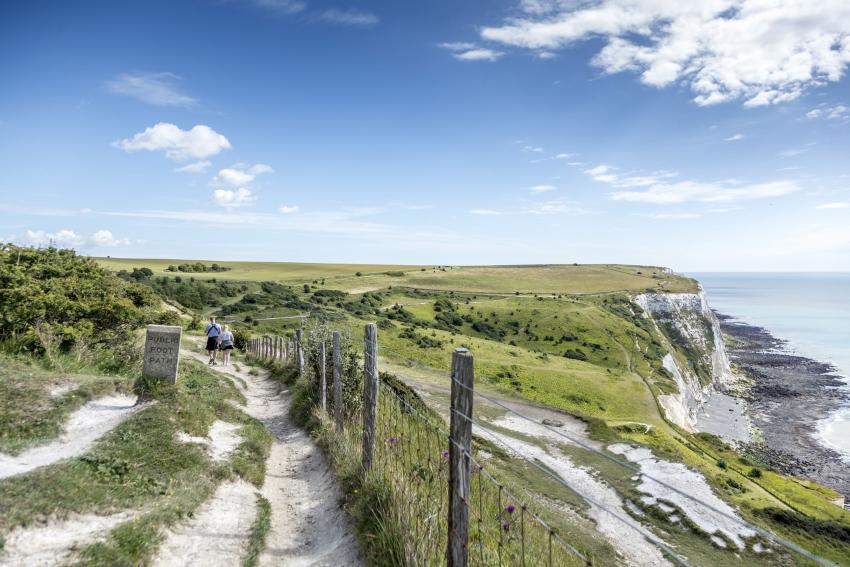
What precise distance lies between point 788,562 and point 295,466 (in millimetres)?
17929

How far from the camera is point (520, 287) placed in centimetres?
17825

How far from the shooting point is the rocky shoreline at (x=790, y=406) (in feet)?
170

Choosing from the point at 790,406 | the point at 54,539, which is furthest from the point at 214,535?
the point at 790,406

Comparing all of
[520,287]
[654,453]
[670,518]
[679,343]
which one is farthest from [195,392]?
[520,287]

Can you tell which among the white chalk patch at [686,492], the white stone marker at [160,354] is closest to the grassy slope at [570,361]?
the white chalk patch at [686,492]

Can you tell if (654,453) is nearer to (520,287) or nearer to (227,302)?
(227,302)

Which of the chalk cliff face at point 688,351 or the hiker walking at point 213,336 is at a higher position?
the hiker walking at point 213,336

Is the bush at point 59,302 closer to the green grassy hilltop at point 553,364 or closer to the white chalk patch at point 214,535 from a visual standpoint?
the green grassy hilltop at point 553,364

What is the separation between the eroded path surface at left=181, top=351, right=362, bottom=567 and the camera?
7.47 m

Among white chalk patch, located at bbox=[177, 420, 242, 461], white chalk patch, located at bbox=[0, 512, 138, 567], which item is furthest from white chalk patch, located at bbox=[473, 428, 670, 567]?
white chalk patch, located at bbox=[0, 512, 138, 567]

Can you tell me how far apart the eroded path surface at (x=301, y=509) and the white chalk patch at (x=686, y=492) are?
446 inches

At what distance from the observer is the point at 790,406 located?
80.1 m

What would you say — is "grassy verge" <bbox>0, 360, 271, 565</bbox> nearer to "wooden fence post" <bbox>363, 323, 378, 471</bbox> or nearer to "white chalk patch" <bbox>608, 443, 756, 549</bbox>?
"wooden fence post" <bbox>363, 323, 378, 471</bbox>

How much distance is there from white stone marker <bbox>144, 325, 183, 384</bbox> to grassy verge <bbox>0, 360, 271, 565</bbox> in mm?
374
